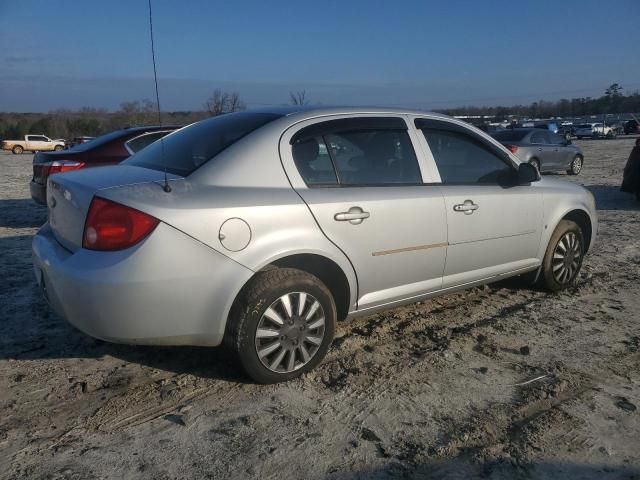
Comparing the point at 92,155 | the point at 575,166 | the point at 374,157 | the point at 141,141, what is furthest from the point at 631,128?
the point at 374,157

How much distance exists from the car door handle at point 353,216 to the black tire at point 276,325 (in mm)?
384

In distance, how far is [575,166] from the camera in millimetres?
16734

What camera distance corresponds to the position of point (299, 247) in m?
3.06


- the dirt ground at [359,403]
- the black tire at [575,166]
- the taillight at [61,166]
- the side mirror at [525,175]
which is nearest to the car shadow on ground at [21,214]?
the taillight at [61,166]

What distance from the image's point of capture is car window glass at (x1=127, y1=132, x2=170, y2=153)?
304 inches

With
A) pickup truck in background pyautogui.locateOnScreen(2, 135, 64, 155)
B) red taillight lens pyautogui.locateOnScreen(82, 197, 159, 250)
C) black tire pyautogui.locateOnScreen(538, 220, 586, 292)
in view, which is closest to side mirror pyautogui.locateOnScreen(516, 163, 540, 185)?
black tire pyautogui.locateOnScreen(538, 220, 586, 292)

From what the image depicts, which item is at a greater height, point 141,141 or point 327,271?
point 141,141

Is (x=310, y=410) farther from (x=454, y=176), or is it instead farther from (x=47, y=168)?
(x=47, y=168)

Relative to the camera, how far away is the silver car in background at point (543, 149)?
1553cm

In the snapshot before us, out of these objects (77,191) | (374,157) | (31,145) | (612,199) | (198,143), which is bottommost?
(31,145)

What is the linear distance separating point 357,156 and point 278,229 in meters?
0.88

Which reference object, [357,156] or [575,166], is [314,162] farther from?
[575,166]

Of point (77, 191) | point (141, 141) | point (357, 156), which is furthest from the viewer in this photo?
point (141, 141)

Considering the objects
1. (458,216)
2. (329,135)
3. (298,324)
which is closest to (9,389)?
(298,324)
